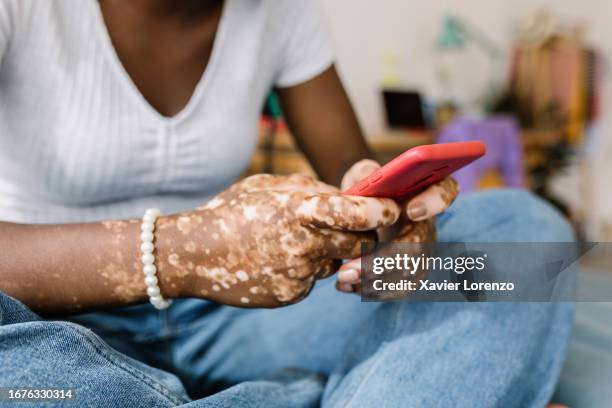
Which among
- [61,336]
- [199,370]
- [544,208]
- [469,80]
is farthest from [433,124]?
[61,336]

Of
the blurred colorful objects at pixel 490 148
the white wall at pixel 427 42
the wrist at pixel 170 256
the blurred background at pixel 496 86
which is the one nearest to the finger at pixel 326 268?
the wrist at pixel 170 256

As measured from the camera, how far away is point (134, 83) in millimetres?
650

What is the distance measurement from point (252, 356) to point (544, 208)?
0.39 metres

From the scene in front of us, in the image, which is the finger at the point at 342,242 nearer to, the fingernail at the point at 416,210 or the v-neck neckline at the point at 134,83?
the fingernail at the point at 416,210

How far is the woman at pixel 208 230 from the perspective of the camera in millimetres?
455

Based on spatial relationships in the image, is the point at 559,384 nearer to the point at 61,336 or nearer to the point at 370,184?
the point at 370,184

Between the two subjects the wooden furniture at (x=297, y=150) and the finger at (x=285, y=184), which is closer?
the finger at (x=285, y=184)

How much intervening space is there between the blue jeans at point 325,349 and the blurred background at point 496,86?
1419 millimetres

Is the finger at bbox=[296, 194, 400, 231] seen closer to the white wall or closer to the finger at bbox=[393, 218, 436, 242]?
the finger at bbox=[393, 218, 436, 242]

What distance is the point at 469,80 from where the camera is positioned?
3.26 meters

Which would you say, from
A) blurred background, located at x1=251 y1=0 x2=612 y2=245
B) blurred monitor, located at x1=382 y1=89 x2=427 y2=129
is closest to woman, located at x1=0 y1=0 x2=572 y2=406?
blurred background, located at x1=251 y1=0 x2=612 y2=245

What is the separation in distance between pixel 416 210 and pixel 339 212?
0.09 metres

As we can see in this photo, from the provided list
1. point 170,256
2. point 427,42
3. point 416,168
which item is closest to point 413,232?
point 416,168

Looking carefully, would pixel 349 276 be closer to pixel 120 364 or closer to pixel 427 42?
pixel 120 364
